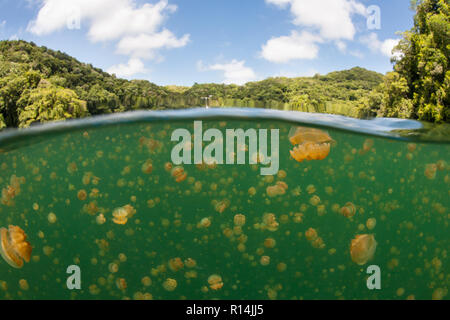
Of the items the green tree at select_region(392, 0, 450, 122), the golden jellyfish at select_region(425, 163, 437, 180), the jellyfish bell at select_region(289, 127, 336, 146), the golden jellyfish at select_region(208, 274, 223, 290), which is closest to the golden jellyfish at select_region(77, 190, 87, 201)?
the golden jellyfish at select_region(208, 274, 223, 290)

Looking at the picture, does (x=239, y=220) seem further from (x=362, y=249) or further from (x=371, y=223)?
(x=371, y=223)

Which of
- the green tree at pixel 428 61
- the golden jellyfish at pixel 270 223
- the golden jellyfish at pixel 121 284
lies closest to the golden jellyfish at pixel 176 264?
the golden jellyfish at pixel 121 284

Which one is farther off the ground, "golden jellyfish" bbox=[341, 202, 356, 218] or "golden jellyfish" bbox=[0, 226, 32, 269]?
"golden jellyfish" bbox=[341, 202, 356, 218]

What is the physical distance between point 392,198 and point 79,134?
5090mm

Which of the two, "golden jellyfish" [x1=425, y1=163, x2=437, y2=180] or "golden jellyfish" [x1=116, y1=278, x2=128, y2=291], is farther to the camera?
"golden jellyfish" [x1=425, y1=163, x2=437, y2=180]

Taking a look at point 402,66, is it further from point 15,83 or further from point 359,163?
point 15,83

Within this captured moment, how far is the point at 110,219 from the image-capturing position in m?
4.64

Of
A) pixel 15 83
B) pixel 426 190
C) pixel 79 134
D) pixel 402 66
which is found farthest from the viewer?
pixel 15 83

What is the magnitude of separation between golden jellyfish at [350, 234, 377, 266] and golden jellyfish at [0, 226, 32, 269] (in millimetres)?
4578

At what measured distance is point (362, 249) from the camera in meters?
4.63

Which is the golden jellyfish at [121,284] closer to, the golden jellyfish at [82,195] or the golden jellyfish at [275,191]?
the golden jellyfish at [82,195]

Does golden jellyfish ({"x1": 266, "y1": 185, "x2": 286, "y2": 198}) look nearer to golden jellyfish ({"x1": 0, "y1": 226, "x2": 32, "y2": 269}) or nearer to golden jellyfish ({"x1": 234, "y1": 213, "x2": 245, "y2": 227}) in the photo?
golden jellyfish ({"x1": 234, "y1": 213, "x2": 245, "y2": 227})

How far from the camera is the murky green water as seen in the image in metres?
4.52
